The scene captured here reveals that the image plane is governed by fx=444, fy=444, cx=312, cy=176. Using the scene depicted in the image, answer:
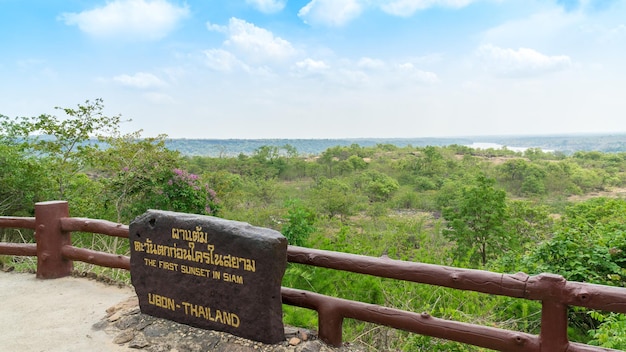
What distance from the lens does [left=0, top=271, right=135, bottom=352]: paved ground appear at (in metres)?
4.10

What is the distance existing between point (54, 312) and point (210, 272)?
2.03 metres

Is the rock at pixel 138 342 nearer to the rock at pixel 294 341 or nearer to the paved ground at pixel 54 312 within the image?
the paved ground at pixel 54 312

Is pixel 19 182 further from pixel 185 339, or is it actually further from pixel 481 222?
pixel 481 222

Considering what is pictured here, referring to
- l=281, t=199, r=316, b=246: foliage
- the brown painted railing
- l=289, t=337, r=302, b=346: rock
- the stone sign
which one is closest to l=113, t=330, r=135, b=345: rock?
the stone sign

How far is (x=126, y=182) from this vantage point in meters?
11.9

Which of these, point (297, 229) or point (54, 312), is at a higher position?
point (297, 229)

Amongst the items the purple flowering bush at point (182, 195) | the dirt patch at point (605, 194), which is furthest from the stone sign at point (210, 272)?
the dirt patch at point (605, 194)

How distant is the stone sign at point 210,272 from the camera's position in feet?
12.4

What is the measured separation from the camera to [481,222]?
11.2 metres

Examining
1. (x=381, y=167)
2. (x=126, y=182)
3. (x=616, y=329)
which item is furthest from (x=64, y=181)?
Answer: (x=381, y=167)

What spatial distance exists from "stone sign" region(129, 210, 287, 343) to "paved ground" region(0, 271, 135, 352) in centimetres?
61

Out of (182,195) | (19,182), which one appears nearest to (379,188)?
(182,195)

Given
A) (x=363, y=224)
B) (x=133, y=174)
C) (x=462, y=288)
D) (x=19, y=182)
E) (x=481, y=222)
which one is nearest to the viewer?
(x=462, y=288)

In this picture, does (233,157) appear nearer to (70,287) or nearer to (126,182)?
(126,182)
